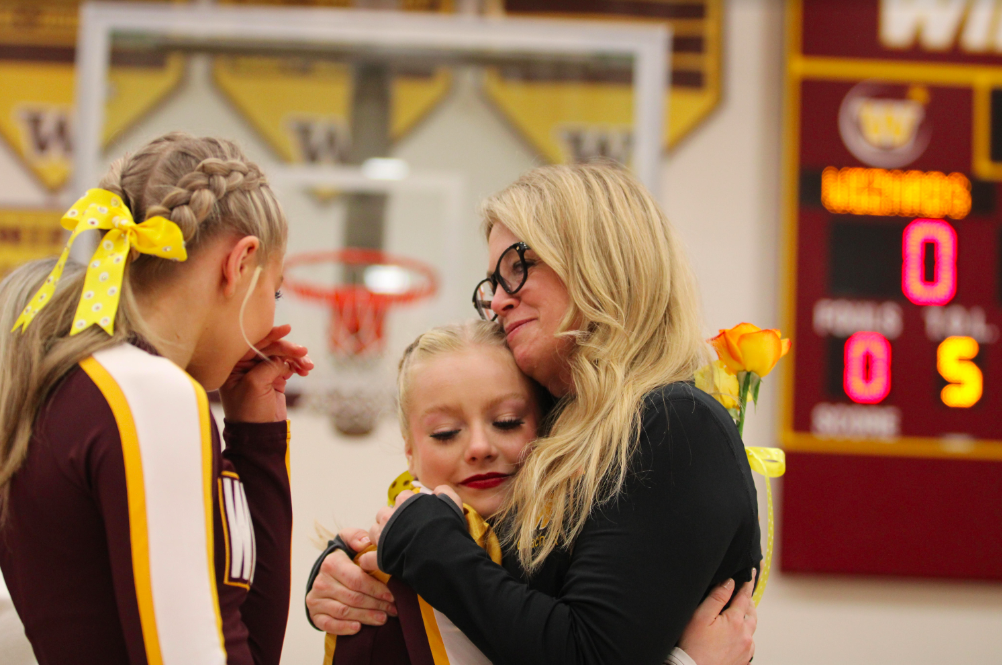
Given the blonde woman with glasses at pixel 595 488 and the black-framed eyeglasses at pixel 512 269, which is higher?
the black-framed eyeglasses at pixel 512 269

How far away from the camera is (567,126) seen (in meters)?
3.65

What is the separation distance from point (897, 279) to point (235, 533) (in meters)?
3.32

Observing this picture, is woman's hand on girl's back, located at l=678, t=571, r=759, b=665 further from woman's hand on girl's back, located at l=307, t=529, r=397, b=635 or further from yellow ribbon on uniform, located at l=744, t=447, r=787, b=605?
woman's hand on girl's back, located at l=307, t=529, r=397, b=635

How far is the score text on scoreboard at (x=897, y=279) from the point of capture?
3.61 metres

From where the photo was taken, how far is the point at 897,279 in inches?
143

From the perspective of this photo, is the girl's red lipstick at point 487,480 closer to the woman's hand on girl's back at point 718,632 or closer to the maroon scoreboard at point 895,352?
the woman's hand on girl's back at point 718,632

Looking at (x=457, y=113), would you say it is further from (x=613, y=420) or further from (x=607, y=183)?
(x=613, y=420)

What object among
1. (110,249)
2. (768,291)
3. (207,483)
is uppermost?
(768,291)

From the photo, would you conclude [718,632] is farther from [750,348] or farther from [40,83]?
[40,83]

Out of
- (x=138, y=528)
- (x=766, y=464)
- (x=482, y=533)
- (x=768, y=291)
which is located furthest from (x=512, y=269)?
(x=768, y=291)

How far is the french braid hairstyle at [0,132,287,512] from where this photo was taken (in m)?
1.00

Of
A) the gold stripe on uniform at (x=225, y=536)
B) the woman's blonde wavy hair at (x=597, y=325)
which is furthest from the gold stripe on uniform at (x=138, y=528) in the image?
the woman's blonde wavy hair at (x=597, y=325)

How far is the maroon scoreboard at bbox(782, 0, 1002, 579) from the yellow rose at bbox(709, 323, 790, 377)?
2.42m

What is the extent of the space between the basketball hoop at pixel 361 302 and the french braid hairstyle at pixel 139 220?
2.32 meters
